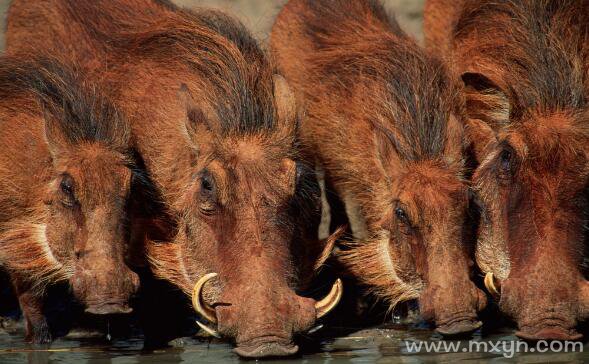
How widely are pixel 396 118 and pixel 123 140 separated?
143 cm

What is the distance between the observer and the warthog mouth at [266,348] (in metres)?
5.61

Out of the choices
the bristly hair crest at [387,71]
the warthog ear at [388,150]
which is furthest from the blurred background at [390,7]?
the warthog ear at [388,150]

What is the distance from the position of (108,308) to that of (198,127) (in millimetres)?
1071

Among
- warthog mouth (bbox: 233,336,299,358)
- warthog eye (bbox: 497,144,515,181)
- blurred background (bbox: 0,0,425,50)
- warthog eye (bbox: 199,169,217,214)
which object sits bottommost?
warthog mouth (bbox: 233,336,299,358)

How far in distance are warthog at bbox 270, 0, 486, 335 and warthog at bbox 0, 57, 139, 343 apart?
1.19 metres

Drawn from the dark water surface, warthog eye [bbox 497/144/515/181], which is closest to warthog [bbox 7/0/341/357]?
the dark water surface

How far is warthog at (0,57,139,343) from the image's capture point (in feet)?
19.7

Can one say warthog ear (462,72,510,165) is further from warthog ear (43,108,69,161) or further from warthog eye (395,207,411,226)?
warthog ear (43,108,69,161)

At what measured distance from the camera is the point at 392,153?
6496 millimetres

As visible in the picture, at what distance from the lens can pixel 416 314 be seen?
274 inches

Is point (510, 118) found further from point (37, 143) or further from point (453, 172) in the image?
point (37, 143)

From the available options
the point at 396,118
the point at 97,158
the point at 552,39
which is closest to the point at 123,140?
the point at 97,158

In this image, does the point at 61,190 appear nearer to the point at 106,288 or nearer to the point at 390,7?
the point at 106,288

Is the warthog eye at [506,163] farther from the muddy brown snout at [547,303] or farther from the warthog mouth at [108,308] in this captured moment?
the warthog mouth at [108,308]
